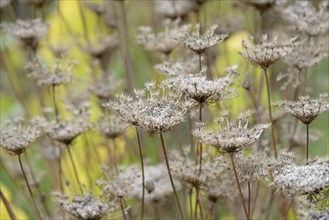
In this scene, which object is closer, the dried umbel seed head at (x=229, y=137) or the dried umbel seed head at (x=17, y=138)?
the dried umbel seed head at (x=229, y=137)

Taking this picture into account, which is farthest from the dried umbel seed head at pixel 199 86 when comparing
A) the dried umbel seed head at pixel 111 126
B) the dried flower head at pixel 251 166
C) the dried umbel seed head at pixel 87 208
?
the dried umbel seed head at pixel 111 126

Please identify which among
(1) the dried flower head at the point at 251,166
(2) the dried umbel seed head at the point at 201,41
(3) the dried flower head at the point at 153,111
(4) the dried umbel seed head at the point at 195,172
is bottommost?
(4) the dried umbel seed head at the point at 195,172

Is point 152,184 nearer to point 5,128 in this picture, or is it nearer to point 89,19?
point 5,128

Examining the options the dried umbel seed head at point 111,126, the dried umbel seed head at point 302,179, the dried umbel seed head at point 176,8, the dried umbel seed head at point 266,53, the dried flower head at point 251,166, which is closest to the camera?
the dried umbel seed head at point 302,179

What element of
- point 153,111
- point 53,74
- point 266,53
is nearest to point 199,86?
point 153,111

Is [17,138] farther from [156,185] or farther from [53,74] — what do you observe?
[156,185]

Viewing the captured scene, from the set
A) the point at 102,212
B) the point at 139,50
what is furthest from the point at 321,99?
the point at 139,50

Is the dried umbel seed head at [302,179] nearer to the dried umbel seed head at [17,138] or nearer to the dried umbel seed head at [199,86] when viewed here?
the dried umbel seed head at [199,86]
